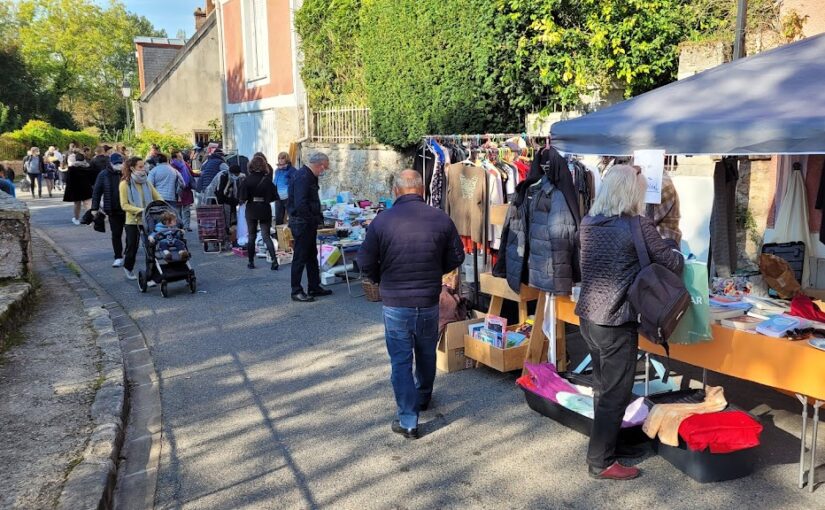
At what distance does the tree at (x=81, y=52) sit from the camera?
184ft

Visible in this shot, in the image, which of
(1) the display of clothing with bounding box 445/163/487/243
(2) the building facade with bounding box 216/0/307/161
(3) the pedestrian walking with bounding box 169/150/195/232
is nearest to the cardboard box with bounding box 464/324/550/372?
(1) the display of clothing with bounding box 445/163/487/243

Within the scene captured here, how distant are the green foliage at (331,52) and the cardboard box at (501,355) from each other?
10.6 metres

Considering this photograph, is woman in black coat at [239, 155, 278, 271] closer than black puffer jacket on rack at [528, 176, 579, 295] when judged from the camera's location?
No

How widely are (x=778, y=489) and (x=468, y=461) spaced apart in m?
1.83

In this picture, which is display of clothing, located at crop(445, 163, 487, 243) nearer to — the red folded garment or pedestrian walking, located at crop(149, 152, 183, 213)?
the red folded garment

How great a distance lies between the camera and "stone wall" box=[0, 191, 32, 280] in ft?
27.3

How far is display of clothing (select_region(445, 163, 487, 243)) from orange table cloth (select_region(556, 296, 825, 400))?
8.97 feet

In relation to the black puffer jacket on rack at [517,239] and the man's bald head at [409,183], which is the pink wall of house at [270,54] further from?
the man's bald head at [409,183]

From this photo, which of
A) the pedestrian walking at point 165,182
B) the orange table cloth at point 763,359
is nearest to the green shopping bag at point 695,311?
the orange table cloth at point 763,359

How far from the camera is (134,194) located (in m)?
9.44

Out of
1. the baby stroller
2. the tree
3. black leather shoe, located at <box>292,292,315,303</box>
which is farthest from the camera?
the tree

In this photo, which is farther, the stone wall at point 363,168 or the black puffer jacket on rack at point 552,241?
the stone wall at point 363,168

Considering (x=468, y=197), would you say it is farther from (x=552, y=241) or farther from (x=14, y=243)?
(x=14, y=243)

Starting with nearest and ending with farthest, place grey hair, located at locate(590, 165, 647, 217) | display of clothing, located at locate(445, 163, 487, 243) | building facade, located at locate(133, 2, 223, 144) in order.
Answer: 1. grey hair, located at locate(590, 165, 647, 217)
2. display of clothing, located at locate(445, 163, 487, 243)
3. building facade, located at locate(133, 2, 223, 144)
